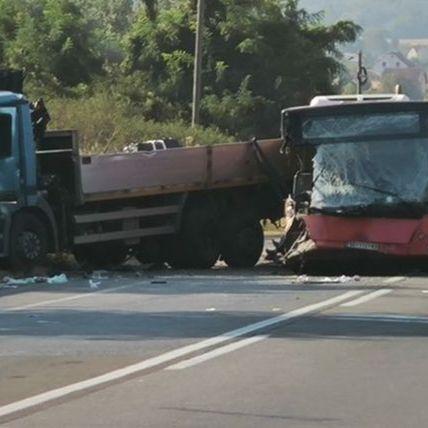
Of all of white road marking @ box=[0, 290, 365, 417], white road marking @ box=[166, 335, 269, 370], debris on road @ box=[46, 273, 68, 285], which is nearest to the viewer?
white road marking @ box=[0, 290, 365, 417]

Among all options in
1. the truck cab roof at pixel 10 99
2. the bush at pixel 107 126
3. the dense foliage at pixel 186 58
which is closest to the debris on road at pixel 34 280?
the truck cab roof at pixel 10 99

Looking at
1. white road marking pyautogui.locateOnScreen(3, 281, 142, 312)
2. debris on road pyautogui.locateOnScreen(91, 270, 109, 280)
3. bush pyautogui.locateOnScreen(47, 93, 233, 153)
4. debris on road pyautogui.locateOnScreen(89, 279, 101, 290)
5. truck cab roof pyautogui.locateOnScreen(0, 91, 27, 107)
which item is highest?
truck cab roof pyautogui.locateOnScreen(0, 91, 27, 107)

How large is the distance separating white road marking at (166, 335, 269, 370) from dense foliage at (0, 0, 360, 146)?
36.9 m

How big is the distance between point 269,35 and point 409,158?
109 ft

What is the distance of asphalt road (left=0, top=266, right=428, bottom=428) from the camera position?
9.74 metres

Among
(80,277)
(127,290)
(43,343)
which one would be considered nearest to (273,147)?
(80,277)

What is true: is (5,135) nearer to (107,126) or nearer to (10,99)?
(10,99)

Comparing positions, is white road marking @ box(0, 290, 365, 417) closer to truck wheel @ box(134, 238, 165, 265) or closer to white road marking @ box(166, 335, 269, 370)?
white road marking @ box(166, 335, 269, 370)

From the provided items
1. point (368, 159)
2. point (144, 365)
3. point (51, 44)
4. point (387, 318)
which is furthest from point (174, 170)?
point (51, 44)

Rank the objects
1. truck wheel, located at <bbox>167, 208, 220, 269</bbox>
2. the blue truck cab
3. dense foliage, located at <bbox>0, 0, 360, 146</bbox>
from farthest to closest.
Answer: dense foliage, located at <bbox>0, 0, 360, 146</bbox> < truck wheel, located at <bbox>167, 208, 220, 269</bbox> < the blue truck cab

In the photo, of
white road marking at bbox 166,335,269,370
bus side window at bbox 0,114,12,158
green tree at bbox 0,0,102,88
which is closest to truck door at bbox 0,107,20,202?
bus side window at bbox 0,114,12,158

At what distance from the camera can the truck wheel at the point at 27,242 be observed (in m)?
21.5

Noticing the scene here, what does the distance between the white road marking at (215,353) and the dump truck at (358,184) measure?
816 centimetres

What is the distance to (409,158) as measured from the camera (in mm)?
22016
